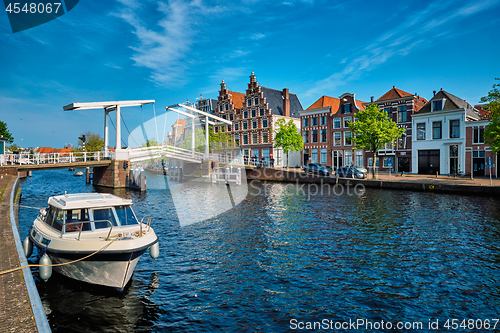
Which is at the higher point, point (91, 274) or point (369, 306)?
point (91, 274)

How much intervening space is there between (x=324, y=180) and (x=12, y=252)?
35583 mm

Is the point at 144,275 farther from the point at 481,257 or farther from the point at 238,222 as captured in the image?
the point at 481,257

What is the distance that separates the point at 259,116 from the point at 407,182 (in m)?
35.9

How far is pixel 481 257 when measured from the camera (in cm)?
Answer: 1295

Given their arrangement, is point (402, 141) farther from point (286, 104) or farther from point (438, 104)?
point (286, 104)

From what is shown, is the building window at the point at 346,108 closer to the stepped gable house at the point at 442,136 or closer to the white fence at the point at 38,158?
the stepped gable house at the point at 442,136

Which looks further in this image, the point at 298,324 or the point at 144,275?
the point at 144,275

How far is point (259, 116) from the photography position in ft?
210

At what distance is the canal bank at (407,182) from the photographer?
2937 cm

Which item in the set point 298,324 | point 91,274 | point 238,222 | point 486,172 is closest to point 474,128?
point 486,172

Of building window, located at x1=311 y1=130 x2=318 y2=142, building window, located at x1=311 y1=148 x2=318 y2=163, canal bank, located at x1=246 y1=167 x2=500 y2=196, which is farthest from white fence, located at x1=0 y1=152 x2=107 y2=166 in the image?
building window, located at x1=311 y1=130 x2=318 y2=142

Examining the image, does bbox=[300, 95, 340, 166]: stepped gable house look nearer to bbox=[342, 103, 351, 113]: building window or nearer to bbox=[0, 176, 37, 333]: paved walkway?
bbox=[342, 103, 351, 113]: building window

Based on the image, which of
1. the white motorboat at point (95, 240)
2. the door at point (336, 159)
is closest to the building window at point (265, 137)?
the door at point (336, 159)

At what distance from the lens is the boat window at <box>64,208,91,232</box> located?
1055 centimetres
